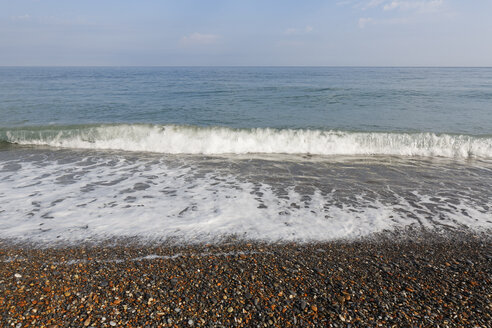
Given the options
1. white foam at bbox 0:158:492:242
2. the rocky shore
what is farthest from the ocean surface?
the rocky shore

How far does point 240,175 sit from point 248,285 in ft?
14.1

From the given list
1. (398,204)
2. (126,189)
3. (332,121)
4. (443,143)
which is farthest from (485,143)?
(126,189)

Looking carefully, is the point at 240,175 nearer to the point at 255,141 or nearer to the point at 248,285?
the point at 255,141

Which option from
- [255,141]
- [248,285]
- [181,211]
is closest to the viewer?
[248,285]

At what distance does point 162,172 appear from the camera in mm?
7480

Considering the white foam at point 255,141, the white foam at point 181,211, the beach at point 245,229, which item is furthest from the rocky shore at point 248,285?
the white foam at point 255,141

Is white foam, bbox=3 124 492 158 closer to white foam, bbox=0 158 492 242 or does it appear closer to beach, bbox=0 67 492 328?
beach, bbox=0 67 492 328

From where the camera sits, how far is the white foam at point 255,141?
9844 mm

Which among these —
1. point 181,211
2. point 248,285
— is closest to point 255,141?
point 181,211

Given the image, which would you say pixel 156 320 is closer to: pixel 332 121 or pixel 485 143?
pixel 485 143

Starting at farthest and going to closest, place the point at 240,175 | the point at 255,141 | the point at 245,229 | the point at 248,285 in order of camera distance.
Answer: the point at 255,141
the point at 240,175
the point at 245,229
the point at 248,285

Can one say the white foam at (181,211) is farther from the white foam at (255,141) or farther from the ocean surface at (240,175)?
the white foam at (255,141)

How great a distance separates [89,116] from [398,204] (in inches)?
→ 562

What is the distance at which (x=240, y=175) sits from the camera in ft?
23.9
